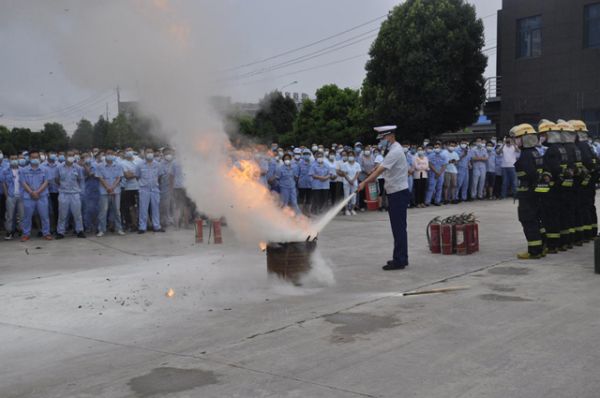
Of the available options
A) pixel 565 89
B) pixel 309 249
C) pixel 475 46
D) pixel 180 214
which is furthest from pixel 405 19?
pixel 309 249

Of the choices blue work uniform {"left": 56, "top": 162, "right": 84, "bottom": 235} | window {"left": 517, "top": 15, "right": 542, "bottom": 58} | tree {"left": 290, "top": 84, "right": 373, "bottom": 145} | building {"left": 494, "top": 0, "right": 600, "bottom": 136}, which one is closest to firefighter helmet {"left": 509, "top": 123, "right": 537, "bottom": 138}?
blue work uniform {"left": 56, "top": 162, "right": 84, "bottom": 235}

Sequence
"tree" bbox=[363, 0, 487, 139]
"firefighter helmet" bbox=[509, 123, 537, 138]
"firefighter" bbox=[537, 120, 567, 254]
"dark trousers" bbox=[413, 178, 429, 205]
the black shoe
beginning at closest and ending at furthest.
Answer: the black shoe < "firefighter helmet" bbox=[509, 123, 537, 138] < "firefighter" bbox=[537, 120, 567, 254] < "dark trousers" bbox=[413, 178, 429, 205] < "tree" bbox=[363, 0, 487, 139]

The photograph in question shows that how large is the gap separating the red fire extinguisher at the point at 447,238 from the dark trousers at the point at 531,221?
3.82 ft

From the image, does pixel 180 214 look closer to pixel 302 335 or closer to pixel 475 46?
pixel 302 335

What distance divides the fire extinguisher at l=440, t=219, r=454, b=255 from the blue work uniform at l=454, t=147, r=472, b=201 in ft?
35.9

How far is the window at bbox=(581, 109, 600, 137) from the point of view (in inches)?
1232

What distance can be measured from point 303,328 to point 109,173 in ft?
32.6

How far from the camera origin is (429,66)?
→ 33656 mm

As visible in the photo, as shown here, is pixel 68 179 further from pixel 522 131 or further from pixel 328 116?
pixel 328 116

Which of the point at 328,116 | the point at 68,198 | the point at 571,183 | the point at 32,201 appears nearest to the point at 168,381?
the point at 571,183

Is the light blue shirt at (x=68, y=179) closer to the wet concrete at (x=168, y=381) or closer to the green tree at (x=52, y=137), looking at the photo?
the green tree at (x=52, y=137)

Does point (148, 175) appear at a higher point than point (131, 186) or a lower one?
higher

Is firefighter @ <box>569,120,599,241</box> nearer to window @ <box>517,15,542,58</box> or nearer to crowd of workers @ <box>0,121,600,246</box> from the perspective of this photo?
crowd of workers @ <box>0,121,600,246</box>

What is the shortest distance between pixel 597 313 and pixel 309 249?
3.52 metres
